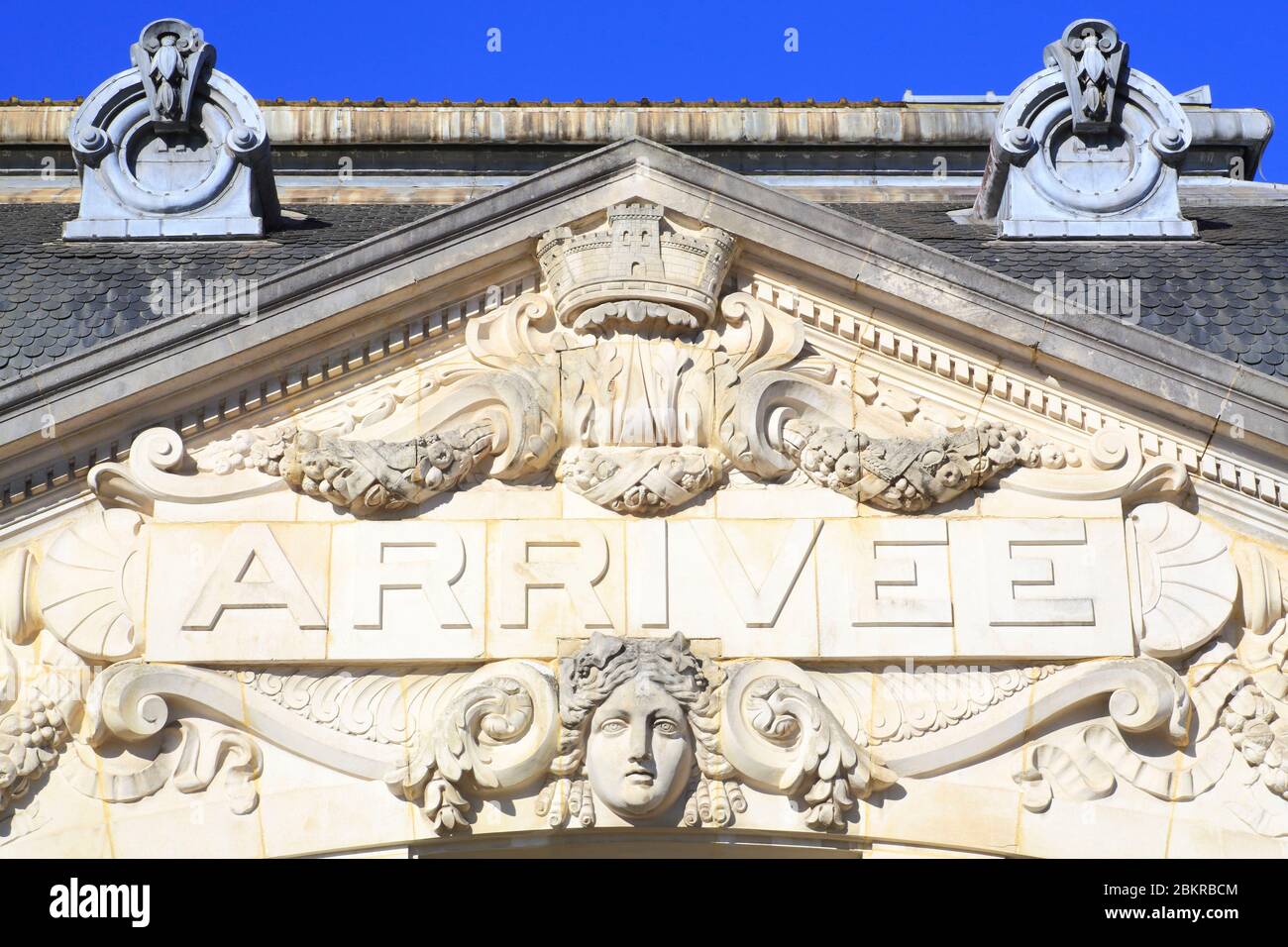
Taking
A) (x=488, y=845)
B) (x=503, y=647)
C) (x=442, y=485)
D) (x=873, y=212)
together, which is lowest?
(x=488, y=845)

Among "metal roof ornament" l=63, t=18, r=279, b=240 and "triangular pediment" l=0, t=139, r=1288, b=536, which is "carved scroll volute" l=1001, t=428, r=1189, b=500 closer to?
"triangular pediment" l=0, t=139, r=1288, b=536

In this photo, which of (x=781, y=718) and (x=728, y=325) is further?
(x=728, y=325)

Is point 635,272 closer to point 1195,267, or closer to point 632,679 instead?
point 632,679

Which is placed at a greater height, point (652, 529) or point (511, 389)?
point (511, 389)

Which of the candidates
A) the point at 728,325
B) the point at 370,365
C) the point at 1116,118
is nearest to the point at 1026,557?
the point at 728,325

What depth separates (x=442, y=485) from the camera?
481 inches

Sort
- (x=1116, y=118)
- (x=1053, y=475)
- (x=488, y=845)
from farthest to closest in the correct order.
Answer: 1. (x=1116, y=118)
2. (x=1053, y=475)
3. (x=488, y=845)

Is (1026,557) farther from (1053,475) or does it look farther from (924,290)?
(924,290)

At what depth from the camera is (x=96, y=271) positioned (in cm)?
1456

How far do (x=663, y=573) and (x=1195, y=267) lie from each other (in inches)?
188

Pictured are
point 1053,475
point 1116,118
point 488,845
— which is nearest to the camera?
point 488,845

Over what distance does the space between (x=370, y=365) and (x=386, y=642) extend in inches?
68.6

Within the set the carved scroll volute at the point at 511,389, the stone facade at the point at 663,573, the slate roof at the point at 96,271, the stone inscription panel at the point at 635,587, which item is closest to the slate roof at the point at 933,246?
the slate roof at the point at 96,271

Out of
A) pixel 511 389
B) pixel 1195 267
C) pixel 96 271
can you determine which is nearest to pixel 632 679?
pixel 511 389
